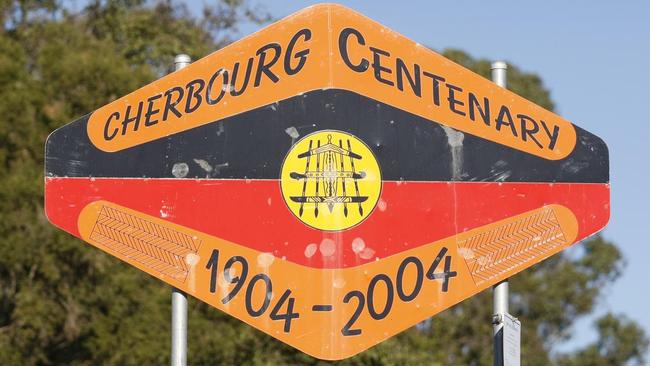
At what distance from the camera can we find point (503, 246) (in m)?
7.91

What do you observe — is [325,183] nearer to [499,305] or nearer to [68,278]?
[499,305]

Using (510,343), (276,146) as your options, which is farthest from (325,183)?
(510,343)

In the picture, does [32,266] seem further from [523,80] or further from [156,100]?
[523,80]

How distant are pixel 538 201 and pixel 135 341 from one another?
57.4 feet

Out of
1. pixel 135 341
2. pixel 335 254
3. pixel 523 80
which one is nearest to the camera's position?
pixel 335 254

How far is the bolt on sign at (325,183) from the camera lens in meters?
7.65

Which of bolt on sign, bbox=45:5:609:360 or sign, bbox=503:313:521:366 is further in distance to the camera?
bolt on sign, bbox=45:5:609:360

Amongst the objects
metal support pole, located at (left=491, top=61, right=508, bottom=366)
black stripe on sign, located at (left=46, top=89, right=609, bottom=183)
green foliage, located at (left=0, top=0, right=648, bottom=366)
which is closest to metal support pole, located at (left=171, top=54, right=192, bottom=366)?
black stripe on sign, located at (left=46, top=89, right=609, bottom=183)

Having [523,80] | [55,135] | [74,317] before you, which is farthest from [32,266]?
[523,80]

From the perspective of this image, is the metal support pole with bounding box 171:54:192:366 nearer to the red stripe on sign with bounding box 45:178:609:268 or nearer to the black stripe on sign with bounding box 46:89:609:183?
the red stripe on sign with bounding box 45:178:609:268

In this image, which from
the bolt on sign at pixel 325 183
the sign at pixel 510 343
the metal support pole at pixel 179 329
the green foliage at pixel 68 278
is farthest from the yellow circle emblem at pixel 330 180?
the green foliage at pixel 68 278

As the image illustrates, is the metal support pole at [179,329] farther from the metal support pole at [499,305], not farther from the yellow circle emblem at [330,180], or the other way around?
the metal support pole at [499,305]

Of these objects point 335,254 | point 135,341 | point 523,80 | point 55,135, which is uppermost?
point 523,80

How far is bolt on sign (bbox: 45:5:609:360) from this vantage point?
301 inches
